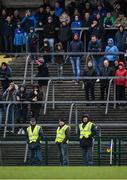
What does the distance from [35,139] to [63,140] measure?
2.88 ft

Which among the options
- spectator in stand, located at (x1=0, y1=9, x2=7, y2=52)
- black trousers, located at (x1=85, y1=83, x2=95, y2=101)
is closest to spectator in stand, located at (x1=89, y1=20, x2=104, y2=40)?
black trousers, located at (x1=85, y1=83, x2=95, y2=101)

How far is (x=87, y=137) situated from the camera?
1125 inches

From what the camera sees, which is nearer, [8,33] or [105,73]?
[105,73]

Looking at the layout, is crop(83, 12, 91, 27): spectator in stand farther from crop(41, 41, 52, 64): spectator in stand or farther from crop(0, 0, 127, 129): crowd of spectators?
crop(41, 41, 52, 64): spectator in stand

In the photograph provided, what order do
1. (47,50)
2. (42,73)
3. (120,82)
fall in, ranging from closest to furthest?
(120,82) → (42,73) → (47,50)

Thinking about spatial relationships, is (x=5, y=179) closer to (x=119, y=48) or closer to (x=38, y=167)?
(x=38, y=167)

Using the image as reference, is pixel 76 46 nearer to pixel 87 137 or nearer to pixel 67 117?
pixel 67 117

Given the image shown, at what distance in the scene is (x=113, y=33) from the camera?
1364 inches

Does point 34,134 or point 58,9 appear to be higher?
point 58,9

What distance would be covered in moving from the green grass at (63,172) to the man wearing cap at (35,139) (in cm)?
176

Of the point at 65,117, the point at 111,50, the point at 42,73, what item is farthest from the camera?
the point at 111,50

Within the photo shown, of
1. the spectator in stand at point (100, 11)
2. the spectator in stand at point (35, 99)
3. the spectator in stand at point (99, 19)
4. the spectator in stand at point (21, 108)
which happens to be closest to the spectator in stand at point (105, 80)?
the spectator in stand at point (35, 99)

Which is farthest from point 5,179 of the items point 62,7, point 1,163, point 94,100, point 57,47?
point 62,7

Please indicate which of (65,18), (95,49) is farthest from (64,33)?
(95,49)
